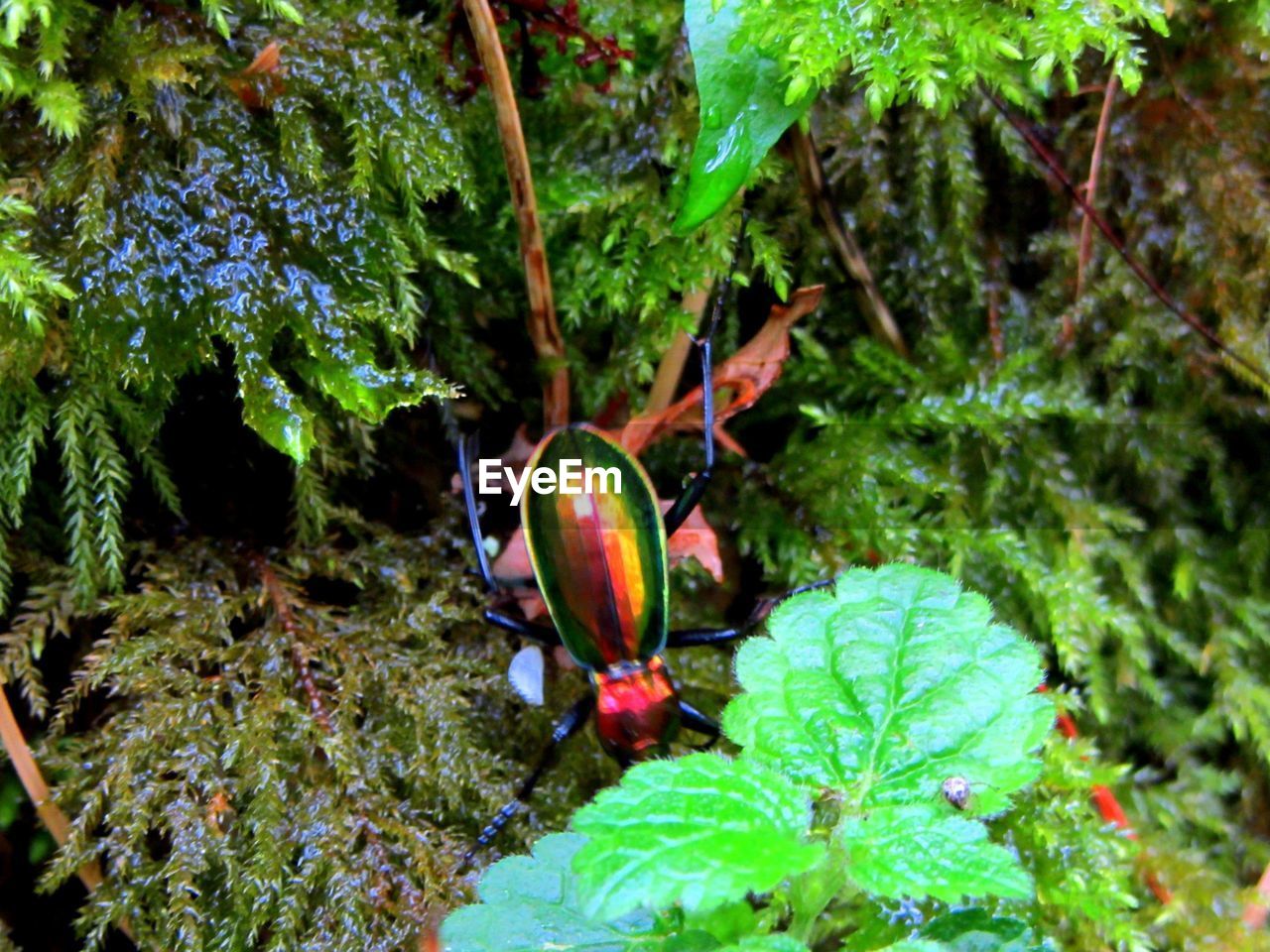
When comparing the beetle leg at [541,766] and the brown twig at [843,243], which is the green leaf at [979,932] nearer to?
the beetle leg at [541,766]

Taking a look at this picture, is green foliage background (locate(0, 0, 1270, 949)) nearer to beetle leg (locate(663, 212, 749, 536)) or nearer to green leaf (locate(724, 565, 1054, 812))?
beetle leg (locate(663, 212, 749, 536))

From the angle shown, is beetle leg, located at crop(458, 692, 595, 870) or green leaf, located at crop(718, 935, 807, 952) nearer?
green leaf, located at crop(718, 935, 807, 952)

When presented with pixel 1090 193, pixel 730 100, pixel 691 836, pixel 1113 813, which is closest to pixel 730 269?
pixel 730 100

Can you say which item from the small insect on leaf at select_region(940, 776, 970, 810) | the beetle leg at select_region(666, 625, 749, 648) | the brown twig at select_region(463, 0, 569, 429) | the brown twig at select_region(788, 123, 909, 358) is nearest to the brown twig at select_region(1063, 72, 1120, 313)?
the brown twig at select_region(788, 123, 909, 358)

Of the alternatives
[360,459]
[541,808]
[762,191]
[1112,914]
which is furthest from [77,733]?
[1112,914]

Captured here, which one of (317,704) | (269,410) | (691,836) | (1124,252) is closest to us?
(691,836)

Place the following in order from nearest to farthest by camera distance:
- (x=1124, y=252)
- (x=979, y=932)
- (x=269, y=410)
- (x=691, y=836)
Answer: (x=691, y=836)
(x=979, y=932)
(x=269, y=410)
(x=1124, y=252)

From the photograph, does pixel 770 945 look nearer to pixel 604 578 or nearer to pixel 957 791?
pixel 957 791
